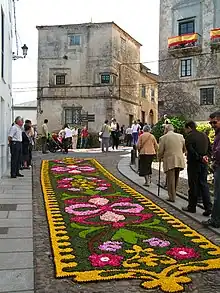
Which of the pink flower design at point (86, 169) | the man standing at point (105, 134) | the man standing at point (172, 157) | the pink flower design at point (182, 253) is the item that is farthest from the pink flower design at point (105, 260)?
the man standing at point (105, 134)

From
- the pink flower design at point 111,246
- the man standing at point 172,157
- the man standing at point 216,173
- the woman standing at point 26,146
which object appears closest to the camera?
the pink flower design at point 111,246

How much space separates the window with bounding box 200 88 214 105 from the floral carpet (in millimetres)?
23220

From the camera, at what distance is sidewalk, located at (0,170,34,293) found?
4.54m

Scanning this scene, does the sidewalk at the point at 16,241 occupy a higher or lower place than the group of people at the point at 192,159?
lower

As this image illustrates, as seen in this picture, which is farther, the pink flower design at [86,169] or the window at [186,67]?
the window at [186,67]

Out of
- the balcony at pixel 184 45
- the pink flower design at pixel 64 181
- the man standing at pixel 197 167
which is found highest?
the balcony at pixel 184 45

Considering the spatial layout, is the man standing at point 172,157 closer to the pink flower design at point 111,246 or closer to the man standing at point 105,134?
the pink flower design at point 111,246

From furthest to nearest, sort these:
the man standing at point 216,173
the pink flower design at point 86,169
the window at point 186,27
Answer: the window at point 186,27
the pink flower design at point 86,169
the man standing at point 216,173

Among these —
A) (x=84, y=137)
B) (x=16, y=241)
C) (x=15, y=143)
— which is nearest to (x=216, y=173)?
(x=16, y=241)

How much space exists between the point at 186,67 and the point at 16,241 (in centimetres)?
2911

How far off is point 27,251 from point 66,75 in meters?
33.6

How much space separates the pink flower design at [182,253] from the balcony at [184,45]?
91.9 ft

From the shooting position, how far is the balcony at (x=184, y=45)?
3189 centimetres

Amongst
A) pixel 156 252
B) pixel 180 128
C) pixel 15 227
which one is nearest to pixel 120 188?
pixel 15 227
